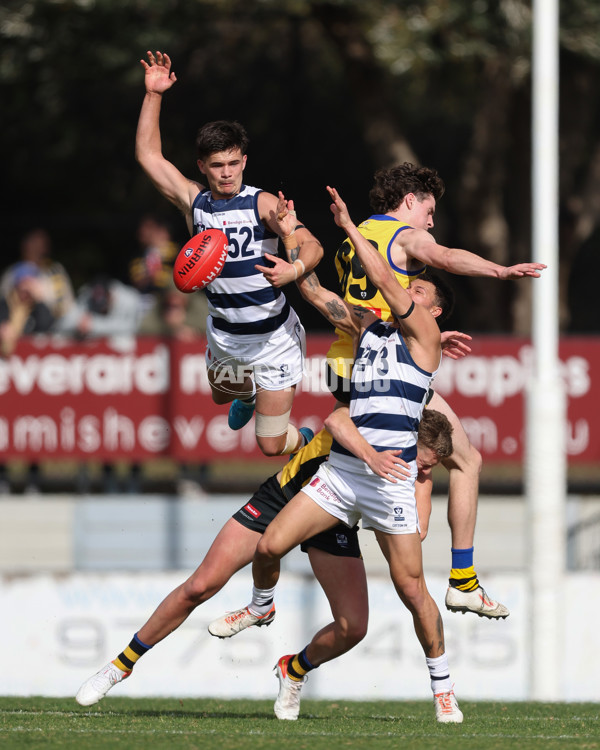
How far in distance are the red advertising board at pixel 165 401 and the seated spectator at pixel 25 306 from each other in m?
0.29

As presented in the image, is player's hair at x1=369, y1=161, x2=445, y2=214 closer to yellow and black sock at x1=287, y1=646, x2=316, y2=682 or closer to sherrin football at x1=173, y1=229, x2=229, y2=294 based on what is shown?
sherrin football at x1=173, y1=229, x2=229, y2=294

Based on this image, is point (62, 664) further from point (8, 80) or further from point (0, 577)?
point (8, 80)

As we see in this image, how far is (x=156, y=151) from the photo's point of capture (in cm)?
723

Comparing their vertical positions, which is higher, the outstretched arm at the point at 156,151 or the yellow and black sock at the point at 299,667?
the outstretched arm at the point at 156,151

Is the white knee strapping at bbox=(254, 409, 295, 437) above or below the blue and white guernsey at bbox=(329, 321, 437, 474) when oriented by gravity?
below

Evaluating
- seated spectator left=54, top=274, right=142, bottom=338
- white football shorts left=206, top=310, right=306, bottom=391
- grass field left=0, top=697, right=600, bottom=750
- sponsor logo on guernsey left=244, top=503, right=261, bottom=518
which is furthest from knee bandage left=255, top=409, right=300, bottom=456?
seated spectator left=54, top=274, right=142, bottom=338

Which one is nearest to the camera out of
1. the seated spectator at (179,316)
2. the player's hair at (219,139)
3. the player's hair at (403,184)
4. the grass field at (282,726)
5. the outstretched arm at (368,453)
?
the grass field at (282,726)

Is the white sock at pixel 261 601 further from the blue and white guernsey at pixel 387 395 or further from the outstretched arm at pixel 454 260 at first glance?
the outstretched arm at pixel 454 260

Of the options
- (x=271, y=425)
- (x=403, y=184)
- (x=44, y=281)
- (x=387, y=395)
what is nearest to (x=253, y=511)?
(x=271, y=425)

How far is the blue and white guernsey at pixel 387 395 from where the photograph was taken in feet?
21.5

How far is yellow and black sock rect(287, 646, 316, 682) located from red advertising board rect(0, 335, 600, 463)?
6.03 metres

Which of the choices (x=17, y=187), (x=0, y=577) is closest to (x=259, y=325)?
(x=0, y=577)

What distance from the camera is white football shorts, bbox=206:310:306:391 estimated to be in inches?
289

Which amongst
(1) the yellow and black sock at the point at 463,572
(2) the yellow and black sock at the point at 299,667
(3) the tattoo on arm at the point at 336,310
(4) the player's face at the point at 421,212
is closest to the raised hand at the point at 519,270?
(4) the player's face at the point at 421,212
